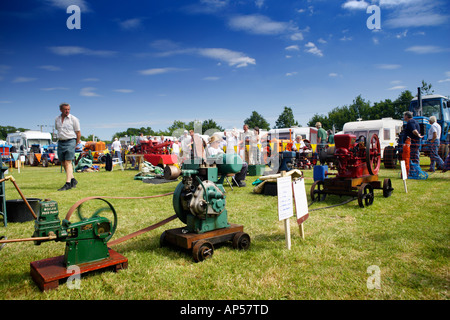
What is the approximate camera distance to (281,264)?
285 cm

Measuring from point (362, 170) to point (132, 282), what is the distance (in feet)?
16.8

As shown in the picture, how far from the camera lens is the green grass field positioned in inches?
91.1

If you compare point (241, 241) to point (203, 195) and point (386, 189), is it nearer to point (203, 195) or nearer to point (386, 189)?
point (203, 195)

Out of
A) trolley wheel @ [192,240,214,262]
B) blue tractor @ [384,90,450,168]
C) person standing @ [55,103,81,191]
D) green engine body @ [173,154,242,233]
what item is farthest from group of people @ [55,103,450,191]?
blue tractor @ [384,90,450,168]

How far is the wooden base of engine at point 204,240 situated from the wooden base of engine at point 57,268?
616mm

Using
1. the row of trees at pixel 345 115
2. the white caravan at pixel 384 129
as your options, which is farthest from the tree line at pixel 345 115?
the white caravan at pixel 384 129

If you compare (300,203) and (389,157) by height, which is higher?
(389,157)

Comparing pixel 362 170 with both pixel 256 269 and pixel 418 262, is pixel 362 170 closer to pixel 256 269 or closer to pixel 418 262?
pixel 418 262

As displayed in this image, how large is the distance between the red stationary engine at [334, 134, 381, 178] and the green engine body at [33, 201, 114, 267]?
15.2ft

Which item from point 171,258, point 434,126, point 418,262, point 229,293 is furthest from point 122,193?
point 434,126

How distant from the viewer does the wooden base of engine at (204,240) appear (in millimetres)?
2979

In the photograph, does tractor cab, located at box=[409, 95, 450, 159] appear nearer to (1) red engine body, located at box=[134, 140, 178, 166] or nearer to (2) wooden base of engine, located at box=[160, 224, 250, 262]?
→ (1) red engine body, located at box=[134, 140, 178, 166]

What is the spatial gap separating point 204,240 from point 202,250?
0.11 meters

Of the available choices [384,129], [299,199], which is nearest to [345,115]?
[384,129]
